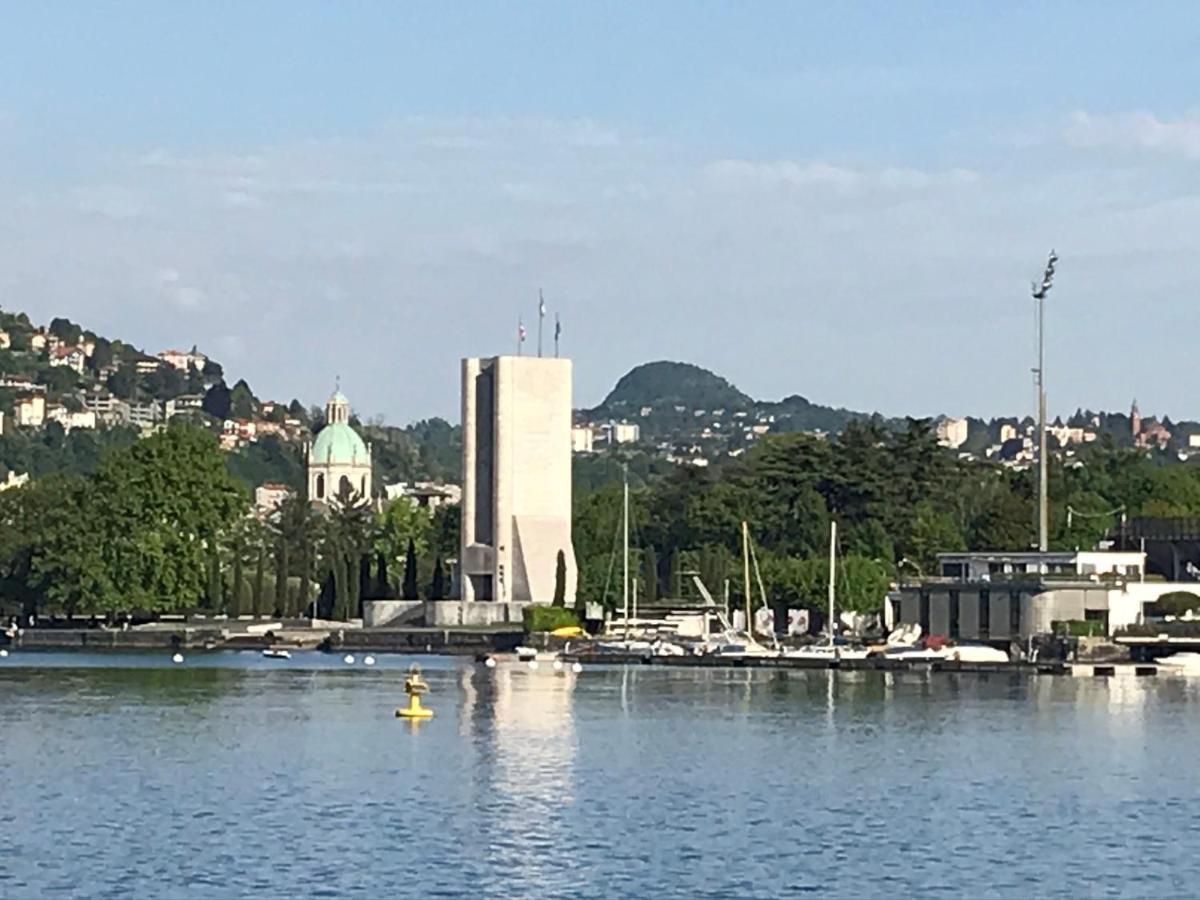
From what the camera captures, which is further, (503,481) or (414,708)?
(503,481)

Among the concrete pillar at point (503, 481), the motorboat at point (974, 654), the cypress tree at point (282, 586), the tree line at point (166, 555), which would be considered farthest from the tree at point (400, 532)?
the motorboat at point (974, 654)

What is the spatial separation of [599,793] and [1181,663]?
4616 centimetres

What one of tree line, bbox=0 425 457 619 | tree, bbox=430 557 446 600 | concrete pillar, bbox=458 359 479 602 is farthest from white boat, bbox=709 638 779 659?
tree line, bbox=0 425 457 619

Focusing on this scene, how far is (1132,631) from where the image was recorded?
9119 centimetres

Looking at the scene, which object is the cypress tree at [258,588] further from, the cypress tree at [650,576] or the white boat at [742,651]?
the white boat at [742,651]

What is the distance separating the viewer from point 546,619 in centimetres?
10100

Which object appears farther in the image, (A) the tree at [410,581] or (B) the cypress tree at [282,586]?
(B) the cypress tree at [282,586]

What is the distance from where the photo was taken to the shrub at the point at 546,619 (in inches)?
3964

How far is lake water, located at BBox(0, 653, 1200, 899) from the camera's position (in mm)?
34656

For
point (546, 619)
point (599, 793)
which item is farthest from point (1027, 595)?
point (599, 793)

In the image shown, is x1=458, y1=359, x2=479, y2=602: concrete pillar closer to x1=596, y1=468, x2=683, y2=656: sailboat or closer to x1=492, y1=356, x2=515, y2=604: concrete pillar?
x1=492, y1=356, x2=515, y2=604: concrete pillar

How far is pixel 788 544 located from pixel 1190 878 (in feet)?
274

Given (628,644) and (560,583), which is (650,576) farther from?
(628,644)

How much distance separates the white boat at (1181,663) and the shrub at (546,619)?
78.6ft
